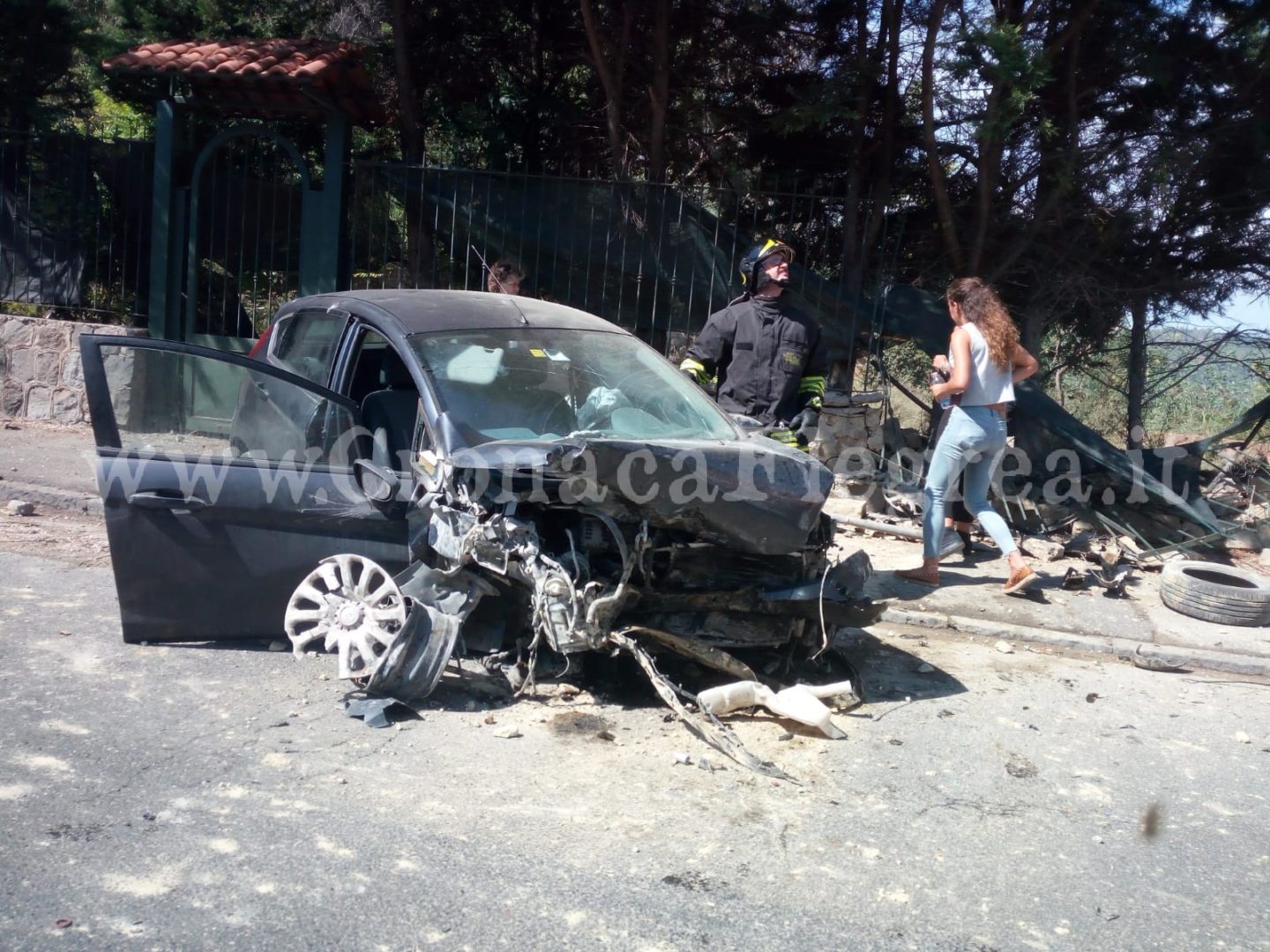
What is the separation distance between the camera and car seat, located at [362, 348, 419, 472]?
496 cm

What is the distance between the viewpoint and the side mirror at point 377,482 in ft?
15.3

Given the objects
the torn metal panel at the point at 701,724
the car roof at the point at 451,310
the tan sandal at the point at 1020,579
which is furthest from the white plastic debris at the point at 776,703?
the tan sandal at the point at 1020,579

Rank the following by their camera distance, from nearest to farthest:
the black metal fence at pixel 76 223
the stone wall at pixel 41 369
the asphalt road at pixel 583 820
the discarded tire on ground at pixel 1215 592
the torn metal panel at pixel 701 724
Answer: the asphalt road at pixel 583 820
the torn metal panel at pixel 701 724
the discarded tire on ground at pixel 1215 592
the stone wall at pixel 41 369
the black metal fence at pixel 76 223

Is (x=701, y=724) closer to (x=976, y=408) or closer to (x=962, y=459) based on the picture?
(x=962, y=459)

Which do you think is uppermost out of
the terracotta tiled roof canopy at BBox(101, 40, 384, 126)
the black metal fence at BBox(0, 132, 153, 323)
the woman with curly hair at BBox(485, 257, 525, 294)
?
the terracotta tiled roof canopy at BBox(101, 40, 384, 126)

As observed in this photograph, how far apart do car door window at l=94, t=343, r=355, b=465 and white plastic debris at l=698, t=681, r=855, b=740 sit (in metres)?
1.88

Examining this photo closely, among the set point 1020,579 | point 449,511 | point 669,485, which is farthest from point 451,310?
point 1020,579

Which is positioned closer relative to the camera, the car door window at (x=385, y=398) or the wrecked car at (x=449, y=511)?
the wrecked car at (x=449, y=511)

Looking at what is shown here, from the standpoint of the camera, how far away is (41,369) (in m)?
10.1

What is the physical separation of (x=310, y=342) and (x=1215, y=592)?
508cm

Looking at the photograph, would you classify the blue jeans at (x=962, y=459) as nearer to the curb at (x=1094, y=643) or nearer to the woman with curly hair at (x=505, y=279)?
the curb at (x=1094, y=643)

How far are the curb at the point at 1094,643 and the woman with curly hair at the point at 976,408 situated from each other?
0.42 metres

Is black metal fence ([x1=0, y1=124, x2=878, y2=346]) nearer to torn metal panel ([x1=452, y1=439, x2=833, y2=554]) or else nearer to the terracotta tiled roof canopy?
the terracotta tiled roof canopy

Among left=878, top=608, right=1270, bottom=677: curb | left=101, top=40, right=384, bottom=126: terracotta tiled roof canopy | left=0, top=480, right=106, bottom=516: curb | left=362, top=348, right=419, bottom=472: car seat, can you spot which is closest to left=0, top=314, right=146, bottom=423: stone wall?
left=101, top=40, right=384, bottom=126: terracotta tiled roof canopy
